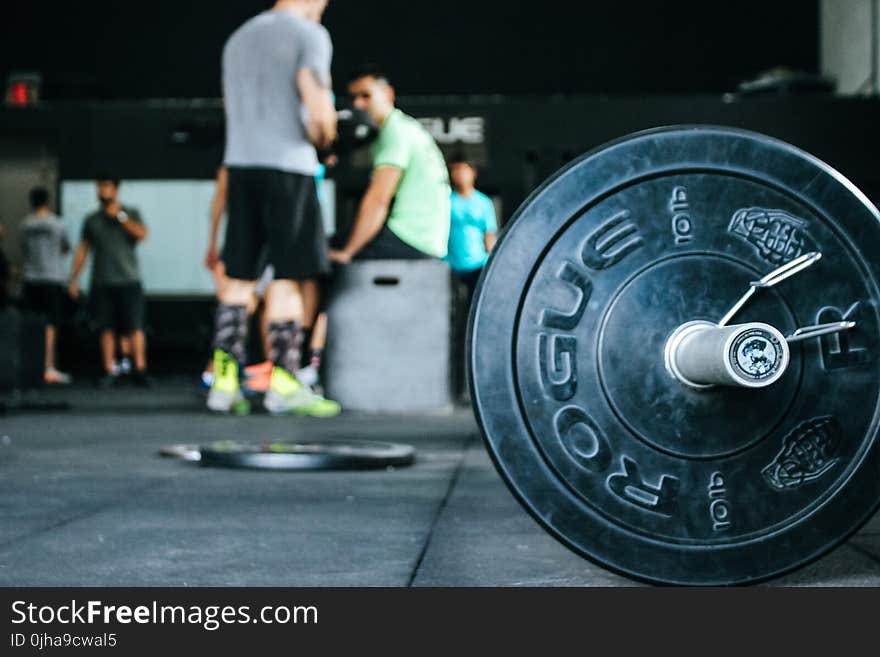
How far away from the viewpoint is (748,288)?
1.37m

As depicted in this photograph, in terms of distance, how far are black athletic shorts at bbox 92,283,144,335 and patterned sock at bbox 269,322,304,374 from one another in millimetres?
3739

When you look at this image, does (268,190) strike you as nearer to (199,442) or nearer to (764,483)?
(199,442)

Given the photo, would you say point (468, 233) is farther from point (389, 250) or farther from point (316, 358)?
point (316, 358)

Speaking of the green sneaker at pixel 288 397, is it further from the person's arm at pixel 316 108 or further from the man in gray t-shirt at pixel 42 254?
the man in gray t-shirt at pixel 42 254

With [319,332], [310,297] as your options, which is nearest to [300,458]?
[310,297]

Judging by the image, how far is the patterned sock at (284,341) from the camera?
A: 15.0 ft

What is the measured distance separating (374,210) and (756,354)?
397cm

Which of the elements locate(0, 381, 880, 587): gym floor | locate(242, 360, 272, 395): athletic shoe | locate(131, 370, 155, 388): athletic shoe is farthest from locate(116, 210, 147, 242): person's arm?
locate(0, 381, 880, 587): gym floor

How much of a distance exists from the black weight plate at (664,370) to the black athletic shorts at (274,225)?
2.99 meters

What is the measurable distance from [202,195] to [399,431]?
777cm

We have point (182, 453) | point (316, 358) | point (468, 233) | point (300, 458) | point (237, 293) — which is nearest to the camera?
point (300, 458)

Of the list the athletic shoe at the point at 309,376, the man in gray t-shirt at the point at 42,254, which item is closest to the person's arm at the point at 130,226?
the man in gray t-shirt at the point at 42,254

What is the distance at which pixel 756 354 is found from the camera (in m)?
1.22
